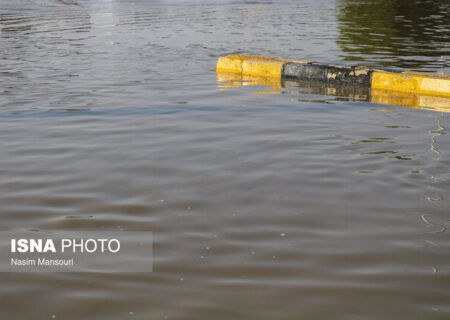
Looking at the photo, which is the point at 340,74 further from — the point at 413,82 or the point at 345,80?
the point at 413,82

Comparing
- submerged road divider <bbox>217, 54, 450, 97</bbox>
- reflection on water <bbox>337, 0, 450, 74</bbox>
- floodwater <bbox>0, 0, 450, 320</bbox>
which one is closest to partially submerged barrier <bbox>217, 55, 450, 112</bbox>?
submerged road divider <bbox>217, 54, 450, 97</bbox>

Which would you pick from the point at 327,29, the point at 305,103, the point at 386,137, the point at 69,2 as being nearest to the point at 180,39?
the point at 327,29

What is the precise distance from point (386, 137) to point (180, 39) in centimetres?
994

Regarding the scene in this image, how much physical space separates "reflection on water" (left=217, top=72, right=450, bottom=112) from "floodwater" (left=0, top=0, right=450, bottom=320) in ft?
0.30

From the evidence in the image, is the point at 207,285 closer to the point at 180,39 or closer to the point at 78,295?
the point at 78,295

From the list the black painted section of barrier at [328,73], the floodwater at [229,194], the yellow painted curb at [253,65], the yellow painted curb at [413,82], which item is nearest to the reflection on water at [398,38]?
the yellow painted curb at [413,82]

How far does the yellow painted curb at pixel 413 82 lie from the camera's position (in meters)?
7.22

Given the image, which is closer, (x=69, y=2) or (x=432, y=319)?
(x=432, y=319)

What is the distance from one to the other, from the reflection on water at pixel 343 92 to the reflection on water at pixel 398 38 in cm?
247

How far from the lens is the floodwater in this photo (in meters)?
2.61

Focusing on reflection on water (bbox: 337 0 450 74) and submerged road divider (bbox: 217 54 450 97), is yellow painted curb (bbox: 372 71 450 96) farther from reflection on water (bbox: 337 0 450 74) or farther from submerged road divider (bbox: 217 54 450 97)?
reflection on water (bbox: 337 0 450 74)

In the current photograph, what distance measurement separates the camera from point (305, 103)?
688cm

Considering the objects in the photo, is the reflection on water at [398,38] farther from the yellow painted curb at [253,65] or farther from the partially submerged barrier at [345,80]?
the yellow painted curb at [253,65]

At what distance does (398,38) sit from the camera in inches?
557
